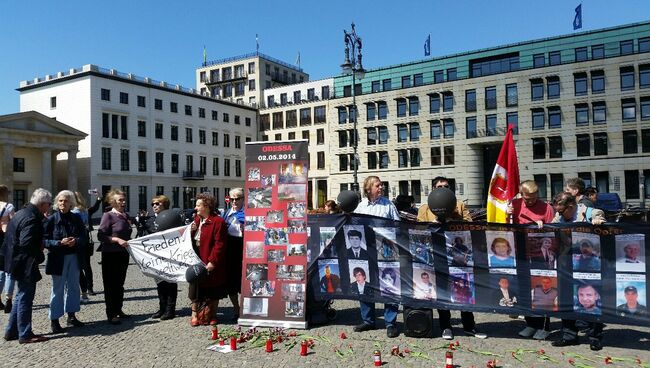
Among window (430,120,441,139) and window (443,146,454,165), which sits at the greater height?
window (430,120,441,139)

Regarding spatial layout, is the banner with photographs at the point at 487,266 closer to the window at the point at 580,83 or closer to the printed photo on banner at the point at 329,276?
the printed photo on banner at the point at 329,276

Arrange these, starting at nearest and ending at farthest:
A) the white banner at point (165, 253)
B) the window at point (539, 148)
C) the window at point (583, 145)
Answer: the white banner at point (165, 253) → the window at point (583, 145) → the window at point (539, 148)

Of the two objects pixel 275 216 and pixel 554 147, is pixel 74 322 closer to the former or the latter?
pixel 275 216

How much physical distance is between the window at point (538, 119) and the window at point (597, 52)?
7.78m

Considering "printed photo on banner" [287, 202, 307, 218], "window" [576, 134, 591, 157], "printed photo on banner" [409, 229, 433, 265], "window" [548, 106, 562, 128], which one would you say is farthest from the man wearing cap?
"window" [548, 106, 562, 128]

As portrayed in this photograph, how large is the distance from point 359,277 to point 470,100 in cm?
→ 5829

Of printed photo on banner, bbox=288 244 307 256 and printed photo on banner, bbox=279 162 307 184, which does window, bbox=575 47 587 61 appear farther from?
printed photo on banner, bbox=288 244 307 256

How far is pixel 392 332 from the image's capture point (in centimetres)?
704

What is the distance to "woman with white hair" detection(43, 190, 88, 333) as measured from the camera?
745 cm

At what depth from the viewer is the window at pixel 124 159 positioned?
6340 centimetres

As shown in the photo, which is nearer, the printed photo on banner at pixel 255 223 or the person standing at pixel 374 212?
the person standing at pixel 374 212

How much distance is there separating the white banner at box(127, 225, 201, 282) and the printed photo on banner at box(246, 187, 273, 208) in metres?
1.24

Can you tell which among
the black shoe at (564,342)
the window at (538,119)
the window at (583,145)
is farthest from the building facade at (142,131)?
the black shoe at (564,342)

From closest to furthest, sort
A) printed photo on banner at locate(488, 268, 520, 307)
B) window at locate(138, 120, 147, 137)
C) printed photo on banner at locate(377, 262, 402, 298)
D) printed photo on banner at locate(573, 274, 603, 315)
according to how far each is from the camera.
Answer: printed photo on banner at locate(573, 274, 603, 315) → printed photo on banner at locate(488, 268, 520, 307) → printed photo on banner at locate(377, 262, 402, 298) → window at locate(138, 120, 147, 137)
